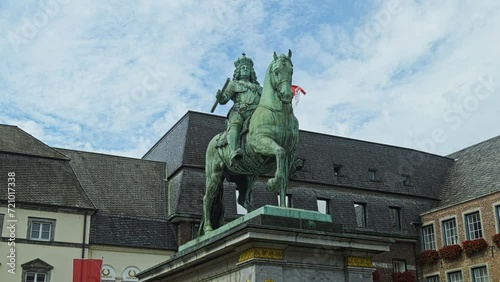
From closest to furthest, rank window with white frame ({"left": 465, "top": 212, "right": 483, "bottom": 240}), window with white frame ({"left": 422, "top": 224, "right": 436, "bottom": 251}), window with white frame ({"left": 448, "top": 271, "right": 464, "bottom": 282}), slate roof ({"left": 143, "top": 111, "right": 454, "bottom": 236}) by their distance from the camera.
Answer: slate roof ({"left": 143, "top": 111, "right": 454, "bottom": 236}), window with white frame ({"left": 465, "top": 212, "right": 483, "bottom": 240}), window with white frame ({"left": 448, "top": 271, "right": 464, "bottom": 282}), window with white frame ({"left": 422, "top": 224, "right": 436, "bottom": 251})

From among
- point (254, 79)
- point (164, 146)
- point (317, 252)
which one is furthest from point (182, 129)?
point (317, 252)

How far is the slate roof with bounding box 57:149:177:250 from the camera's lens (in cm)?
3312

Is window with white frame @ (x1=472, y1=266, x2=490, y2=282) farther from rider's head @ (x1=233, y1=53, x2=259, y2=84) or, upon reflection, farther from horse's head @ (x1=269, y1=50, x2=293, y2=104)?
horse's head @ (x1=269, y1=50, x2=293, y2=104)

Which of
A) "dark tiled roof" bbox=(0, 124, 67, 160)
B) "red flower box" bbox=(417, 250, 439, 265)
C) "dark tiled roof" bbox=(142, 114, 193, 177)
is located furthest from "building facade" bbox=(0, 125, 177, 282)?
"red flower box" bbox=(417, 250, 439, 265)

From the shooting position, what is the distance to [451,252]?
3634 cm

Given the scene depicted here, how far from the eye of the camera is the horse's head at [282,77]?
10734 millimetres

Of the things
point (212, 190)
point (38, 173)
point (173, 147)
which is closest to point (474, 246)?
point (173, 147)

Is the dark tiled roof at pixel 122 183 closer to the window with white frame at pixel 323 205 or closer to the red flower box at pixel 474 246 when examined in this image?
the window with white frame at pixel 323 205

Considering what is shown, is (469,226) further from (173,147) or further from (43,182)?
(43,182)

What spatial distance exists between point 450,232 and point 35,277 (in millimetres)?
21731

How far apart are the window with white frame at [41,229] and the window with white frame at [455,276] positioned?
20.7 m

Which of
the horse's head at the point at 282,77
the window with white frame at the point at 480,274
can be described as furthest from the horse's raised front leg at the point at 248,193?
the window with white frame at the point at 480,274

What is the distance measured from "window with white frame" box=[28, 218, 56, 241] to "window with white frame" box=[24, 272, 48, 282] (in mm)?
1601

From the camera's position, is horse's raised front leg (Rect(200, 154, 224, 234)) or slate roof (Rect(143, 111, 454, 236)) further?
slate roof (Rect(143, 111, 454, 236))
